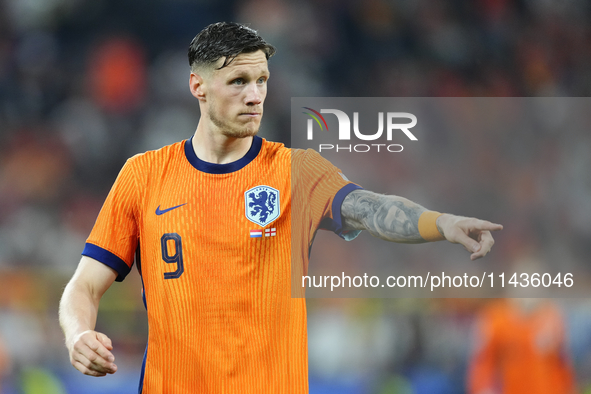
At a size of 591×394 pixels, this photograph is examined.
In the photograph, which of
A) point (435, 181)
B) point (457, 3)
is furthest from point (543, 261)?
point (457, 3)

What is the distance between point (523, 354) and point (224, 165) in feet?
6.95

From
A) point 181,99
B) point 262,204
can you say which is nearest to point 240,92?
point 262,204

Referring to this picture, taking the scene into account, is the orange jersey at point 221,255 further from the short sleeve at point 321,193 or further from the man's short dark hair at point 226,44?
the man's short dark hair at point 226,44

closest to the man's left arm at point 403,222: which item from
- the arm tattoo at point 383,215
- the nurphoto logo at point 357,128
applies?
the arm tattoo at point 383,215

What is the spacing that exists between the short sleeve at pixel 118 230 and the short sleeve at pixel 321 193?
529 millimetres

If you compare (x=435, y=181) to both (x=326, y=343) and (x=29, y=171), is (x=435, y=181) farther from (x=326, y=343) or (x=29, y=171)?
(x=29, y=171)

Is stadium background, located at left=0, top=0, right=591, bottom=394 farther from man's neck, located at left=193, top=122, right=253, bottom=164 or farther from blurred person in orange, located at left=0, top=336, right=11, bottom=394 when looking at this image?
man's neck, located at left=193, top=122, right=253, bottom=164

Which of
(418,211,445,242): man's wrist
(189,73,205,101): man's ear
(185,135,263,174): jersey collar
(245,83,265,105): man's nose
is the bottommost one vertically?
(418,211,445,242): man's wrist

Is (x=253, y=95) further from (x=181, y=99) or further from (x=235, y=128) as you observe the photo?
(x=181, y=99)

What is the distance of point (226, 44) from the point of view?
1.77 m

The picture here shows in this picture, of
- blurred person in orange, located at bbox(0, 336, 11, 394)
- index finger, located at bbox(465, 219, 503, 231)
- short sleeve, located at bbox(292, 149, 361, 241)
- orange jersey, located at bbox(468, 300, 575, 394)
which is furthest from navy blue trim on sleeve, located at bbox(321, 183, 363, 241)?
blurred person in orange, located at bbox(0, 336, 11, 394)

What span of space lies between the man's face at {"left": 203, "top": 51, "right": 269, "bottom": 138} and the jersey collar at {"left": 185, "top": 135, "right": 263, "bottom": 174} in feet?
0.27

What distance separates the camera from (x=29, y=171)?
490 centimetres

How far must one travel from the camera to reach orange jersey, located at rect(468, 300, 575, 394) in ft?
9.58
